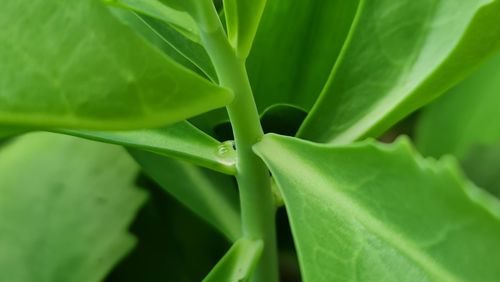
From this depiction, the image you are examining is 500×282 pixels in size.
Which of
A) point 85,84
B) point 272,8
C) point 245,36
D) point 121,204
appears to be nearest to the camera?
point 85,84

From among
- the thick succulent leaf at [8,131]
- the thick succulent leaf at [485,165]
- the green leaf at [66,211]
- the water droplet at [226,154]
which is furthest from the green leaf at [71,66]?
the thick succulent leaf at [485,165]

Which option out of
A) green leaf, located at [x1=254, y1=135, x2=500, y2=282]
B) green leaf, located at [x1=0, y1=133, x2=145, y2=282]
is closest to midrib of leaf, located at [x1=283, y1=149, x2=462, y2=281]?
green leaf, located at [x1=254, y1=135, x2=500, y2=282]

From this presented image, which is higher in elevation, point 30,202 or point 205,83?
point 205,83

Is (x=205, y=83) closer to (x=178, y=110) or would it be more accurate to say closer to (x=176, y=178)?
(x=178, y=110)

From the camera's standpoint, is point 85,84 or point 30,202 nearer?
point 85,84

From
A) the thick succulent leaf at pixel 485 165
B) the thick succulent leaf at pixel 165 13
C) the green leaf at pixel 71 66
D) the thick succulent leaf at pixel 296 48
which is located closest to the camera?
the green leaf at pixel 71 66

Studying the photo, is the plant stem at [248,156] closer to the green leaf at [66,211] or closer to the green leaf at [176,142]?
the green leaf at [176,142]

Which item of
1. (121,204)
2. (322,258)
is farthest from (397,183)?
(121,204)
